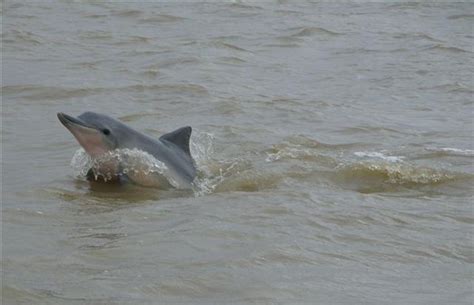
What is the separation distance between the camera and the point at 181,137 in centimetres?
856

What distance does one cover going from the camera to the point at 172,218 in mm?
7188

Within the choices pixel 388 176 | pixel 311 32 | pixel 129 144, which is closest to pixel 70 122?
pixel 129 144

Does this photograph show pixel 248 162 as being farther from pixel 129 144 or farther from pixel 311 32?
pixel 311 32

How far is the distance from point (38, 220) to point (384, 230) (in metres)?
2.16

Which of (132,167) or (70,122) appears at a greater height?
(70,122)

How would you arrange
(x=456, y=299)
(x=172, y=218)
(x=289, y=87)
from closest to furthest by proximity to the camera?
(x=456, y=299), (x=172, y=218), (x=289, y=87)

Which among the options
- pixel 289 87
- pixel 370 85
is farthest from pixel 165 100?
pixel 370 85

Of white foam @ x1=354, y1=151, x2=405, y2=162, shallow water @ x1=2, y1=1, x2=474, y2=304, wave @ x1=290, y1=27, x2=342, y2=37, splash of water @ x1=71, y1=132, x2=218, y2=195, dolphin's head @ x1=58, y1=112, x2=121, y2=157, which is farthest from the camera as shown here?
wave @ x1=290, y1=27, x2=342, y2=37

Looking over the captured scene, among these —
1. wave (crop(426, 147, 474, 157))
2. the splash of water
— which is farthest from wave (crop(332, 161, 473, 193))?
the splash of water

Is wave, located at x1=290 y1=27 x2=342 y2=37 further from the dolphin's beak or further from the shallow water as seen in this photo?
the dolphin's beak

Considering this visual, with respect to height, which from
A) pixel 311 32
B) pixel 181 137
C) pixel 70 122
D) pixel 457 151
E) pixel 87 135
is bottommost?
pixel 311 32

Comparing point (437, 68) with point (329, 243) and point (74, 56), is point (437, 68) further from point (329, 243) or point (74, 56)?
point (329, 243)

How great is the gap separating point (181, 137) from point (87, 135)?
2.84 ft

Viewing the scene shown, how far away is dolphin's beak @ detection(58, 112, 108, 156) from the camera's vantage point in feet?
25.7
